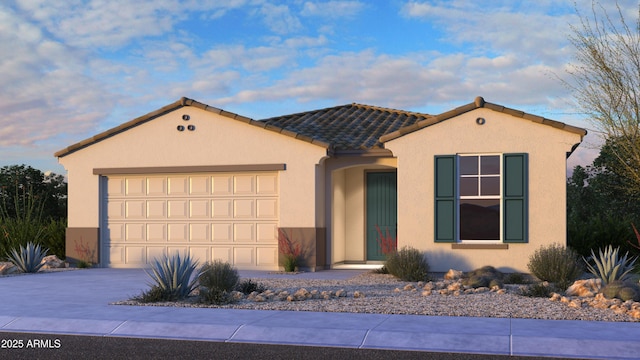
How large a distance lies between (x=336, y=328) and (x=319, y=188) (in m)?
9.05

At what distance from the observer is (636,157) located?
18328 mm

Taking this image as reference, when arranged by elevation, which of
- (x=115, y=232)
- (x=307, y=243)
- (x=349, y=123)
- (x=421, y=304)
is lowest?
(x=421, y=304)

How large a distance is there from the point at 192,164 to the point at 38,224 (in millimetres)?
6529

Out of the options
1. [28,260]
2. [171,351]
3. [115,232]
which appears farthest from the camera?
[115,232]

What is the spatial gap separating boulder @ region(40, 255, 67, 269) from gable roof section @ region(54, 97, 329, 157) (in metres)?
2.81

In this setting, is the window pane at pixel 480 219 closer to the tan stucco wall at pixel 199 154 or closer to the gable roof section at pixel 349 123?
the gable roof section at pixel 349 123

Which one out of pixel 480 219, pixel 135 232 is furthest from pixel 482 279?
pixel 135 232

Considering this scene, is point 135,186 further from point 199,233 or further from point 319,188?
point 319,188

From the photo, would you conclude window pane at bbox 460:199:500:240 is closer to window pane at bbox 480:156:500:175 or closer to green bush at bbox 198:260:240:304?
window pane at bbox 480:156:500:175

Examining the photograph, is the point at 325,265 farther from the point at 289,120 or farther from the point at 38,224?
the point at 38,224

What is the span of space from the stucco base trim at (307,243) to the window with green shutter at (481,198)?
3016 millimetres

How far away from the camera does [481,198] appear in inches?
655

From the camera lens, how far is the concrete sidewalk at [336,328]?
336 inches

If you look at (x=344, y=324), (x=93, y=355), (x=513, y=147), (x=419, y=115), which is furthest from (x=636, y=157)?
(x=93, y=355)
